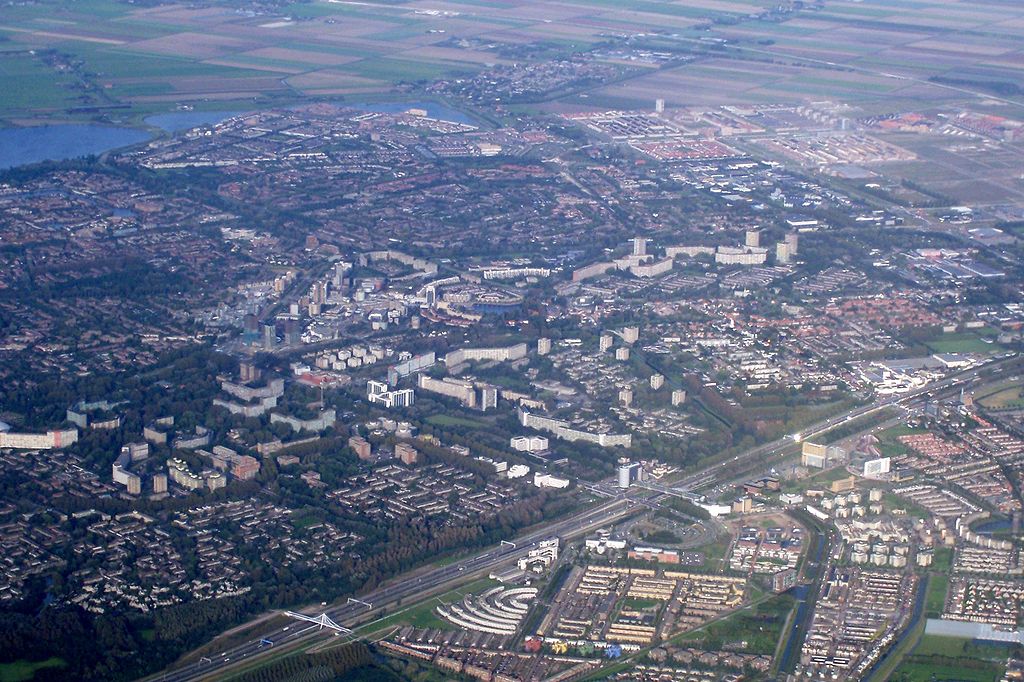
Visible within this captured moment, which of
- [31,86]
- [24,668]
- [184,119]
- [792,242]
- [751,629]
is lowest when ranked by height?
[184,119]

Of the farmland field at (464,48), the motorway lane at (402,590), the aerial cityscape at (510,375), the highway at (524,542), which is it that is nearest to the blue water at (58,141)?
the aerial cityscape at (510,375)

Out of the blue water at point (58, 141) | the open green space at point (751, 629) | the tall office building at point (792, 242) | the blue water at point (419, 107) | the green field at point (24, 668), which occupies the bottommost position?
the blue water at point (58, 141)

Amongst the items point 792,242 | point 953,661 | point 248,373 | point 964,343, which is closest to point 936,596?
point 953,661

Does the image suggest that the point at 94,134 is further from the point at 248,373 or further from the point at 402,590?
the point at 402,590

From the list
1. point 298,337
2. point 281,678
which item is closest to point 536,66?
point 298,337

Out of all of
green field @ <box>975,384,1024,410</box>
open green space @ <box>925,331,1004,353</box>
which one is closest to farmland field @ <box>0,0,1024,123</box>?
open green space @ <box>925,331,1004,353</box>

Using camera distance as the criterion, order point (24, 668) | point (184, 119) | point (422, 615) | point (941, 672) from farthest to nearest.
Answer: point (184, 119), point (422, 615), point (941, 672), point (24, 668)

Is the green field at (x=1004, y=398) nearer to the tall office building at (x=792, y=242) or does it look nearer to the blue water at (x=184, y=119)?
the tall office building at (x=792, y=242)
